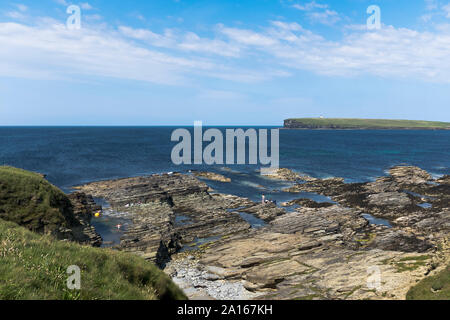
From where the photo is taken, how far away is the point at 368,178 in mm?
73625

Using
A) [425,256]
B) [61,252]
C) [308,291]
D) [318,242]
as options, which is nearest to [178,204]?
[318,242]

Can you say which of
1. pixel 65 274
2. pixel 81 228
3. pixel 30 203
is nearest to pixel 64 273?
pixel 65 274

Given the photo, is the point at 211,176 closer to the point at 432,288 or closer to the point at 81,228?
the point at 81,228

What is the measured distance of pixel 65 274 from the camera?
9.02m

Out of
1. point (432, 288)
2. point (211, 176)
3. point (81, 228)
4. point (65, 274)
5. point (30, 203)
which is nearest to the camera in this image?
point (65, 274)

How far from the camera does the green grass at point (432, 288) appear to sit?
18.3 m

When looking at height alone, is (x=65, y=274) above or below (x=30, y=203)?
above

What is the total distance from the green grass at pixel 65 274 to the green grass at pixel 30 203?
681 inches

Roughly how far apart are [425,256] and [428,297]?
9.27 m

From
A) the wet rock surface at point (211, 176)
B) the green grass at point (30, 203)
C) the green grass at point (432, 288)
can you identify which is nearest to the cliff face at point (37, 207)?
the green grass at point (30, 203)

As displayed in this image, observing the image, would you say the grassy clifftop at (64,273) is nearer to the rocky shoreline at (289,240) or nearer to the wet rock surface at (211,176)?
the rocky shoreline at (289,240)

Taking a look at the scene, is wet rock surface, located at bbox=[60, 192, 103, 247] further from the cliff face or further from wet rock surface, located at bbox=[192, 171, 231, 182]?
wet rock surface, located at bbox=[192, 171, 231, 182]

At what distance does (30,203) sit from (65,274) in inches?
959
